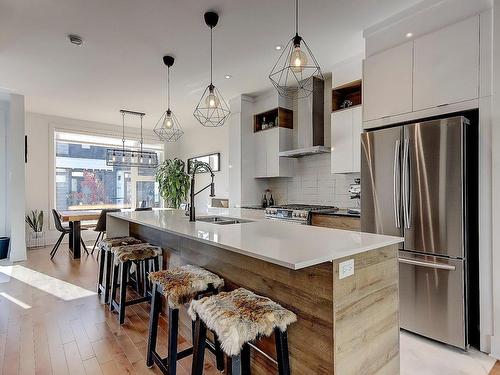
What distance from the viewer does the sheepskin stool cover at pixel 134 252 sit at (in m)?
2.67

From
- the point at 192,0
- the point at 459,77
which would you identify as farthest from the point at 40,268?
the point at 459,77

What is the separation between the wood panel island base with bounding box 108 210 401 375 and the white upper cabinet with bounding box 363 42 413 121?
1.56 meters

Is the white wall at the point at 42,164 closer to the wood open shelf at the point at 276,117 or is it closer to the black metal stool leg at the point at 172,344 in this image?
the wood open shelf at the point at 276,117

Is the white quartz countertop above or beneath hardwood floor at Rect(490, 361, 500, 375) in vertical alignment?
above

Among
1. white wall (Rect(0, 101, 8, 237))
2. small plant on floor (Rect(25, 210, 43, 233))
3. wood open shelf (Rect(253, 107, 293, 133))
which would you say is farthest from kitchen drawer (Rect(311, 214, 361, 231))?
small plant on floor (Rect(25, 210, 43, 233))

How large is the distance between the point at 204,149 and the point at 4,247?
166 inches

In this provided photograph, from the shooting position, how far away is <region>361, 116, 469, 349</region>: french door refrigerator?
2.24 metres

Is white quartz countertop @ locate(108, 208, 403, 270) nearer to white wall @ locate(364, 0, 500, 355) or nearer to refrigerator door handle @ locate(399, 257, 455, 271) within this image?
refrigerator door handle @ locate(399, 257, 455, 271)

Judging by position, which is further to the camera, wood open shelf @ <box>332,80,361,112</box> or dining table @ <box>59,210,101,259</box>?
dining table @ <box>59,210,101,259</box>

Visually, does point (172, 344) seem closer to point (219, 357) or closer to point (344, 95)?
point (219, 357)

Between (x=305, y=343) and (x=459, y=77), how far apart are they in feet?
7.69

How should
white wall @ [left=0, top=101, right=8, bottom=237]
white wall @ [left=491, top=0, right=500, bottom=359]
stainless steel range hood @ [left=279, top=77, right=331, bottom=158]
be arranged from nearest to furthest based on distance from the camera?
A: white wall @ [left=491, top=0, right=500, bottom=359] < stainless steel range hood @ [left=279, top=77, right=331, bottom=158] < white wall @ [left=0, top=101, right=8, bottom=237]

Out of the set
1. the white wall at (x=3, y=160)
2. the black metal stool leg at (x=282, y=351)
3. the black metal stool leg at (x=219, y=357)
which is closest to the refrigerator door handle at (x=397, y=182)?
the black metal stool leg at (x=282, y=351)

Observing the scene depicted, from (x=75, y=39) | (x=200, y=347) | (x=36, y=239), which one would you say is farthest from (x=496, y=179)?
(x=36, y=239)
